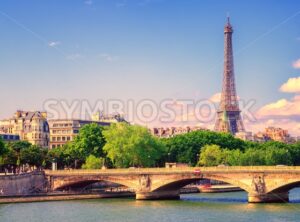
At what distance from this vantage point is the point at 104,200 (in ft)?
232

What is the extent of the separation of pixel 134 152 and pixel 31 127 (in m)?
65.1

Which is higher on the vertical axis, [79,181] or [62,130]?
[62,130]

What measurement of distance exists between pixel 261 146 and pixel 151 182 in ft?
163

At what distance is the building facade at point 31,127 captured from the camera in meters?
148

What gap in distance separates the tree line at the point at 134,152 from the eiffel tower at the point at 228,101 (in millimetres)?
39247

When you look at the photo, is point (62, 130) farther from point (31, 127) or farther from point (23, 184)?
point (23, 184)

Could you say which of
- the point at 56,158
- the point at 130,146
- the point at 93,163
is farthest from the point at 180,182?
the point at 56,158

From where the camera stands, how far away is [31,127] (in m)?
149

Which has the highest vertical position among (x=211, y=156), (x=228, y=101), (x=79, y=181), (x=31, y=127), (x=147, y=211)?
(x=228, y=101)

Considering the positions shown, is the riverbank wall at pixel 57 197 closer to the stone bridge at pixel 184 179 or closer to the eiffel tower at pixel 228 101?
the stone bridge at pixel 184 179

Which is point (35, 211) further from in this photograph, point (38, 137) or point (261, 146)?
point (38, 137)

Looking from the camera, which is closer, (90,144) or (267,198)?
(267,198)

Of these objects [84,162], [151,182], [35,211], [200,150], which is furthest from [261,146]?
[35,211]

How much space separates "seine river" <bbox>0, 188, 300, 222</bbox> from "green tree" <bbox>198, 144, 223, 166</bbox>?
2877 centimetres
